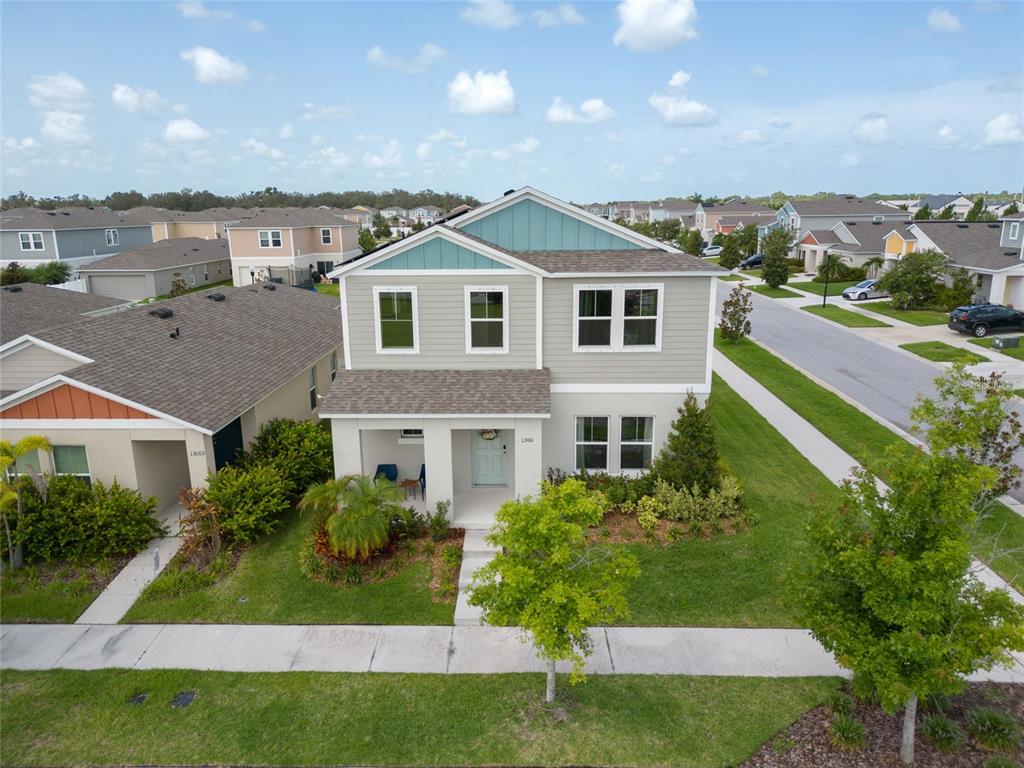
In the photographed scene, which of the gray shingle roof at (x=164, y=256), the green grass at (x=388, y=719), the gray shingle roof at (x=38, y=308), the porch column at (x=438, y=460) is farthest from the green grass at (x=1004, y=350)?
the gray shingle roof at (x=164, y=256)

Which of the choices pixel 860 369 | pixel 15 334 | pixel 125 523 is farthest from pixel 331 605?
pixel 860 369

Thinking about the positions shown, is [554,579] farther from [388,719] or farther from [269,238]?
[269,238]

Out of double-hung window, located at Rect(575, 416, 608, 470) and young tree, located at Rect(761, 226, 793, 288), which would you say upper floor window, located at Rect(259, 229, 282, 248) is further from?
double-hung window, located at Rect(575, 416, 608, 470)

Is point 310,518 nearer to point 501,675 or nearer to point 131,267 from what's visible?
point 501,675

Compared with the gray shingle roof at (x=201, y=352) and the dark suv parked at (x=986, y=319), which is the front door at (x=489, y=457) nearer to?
the gray shingle roof at (x=201, y=352)

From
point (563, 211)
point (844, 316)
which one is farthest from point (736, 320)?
point (563, 211)

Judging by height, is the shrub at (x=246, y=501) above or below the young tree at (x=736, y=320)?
below
